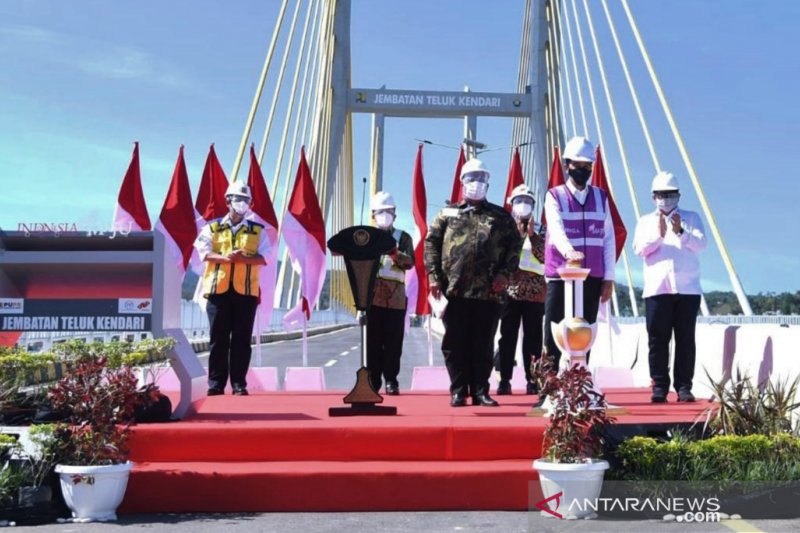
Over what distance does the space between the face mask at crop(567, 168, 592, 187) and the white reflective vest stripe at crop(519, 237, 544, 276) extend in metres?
1.64

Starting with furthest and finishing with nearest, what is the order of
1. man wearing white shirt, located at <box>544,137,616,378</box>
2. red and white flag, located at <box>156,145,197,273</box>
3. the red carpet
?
red and white flag, located at <box>156,145,197,273</box>, man wearing white shirt, located at <box>544,137,616,378</box>, the red carpet

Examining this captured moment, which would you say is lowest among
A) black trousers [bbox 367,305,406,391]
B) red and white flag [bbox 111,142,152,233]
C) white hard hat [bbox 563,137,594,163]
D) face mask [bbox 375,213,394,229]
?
black trousers [bbox 367,305,406,391]

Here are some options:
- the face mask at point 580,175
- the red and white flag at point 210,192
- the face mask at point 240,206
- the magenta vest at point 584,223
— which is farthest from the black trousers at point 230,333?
the red and white flag at point 210,192

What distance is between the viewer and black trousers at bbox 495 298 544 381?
8.06 meters

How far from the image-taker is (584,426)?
4715 millimetres

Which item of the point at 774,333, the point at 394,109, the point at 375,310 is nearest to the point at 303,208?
the point at 375,310

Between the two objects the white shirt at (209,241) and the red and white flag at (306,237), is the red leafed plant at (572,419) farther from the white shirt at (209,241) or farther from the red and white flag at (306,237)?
the red and white flag at (306,237)

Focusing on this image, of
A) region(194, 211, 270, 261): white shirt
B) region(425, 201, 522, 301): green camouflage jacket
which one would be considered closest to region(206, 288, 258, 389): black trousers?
region(194, 211, 270, 261): white shirt

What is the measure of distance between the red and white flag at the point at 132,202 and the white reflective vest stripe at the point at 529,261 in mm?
6079

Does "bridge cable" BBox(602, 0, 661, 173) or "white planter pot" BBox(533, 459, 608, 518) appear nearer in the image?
"white planter pot" BBox(533, 459, 608, 518)

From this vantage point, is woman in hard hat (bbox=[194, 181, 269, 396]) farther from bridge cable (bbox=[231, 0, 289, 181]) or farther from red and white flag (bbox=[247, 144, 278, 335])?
bridge cable (bbox=[231, 0, 289, 181])

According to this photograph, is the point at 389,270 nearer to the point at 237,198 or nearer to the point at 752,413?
the point at 237,198

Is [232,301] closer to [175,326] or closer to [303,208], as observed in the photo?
[175,326]

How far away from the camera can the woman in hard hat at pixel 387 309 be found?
8188 millimetres
